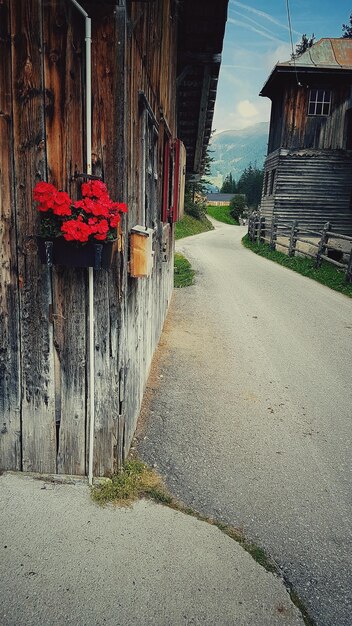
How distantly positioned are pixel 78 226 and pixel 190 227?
106ft

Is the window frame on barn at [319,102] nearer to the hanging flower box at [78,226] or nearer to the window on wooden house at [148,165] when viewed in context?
the window on wooden house at [148,165]

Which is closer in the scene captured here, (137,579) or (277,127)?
(137,579)

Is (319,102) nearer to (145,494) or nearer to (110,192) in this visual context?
(110,192)

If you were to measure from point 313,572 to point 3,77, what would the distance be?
368cm

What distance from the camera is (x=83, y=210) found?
2775 millimetres

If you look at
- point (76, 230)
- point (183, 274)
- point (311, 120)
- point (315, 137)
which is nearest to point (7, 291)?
point (76, 230)

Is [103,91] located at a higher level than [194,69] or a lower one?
lower

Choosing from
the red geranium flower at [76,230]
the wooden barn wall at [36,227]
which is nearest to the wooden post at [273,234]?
the wooden barn wall at [36,227]

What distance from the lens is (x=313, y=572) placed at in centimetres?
269

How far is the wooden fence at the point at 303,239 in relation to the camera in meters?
14.4

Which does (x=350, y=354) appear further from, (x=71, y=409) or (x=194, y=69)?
(x=194, y=69)

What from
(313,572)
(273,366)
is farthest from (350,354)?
(313,572)

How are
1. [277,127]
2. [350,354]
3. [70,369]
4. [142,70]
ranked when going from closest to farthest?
[70,369]
[142,70]
[350,354]
[277,127]

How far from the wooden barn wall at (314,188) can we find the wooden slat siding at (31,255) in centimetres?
1956
